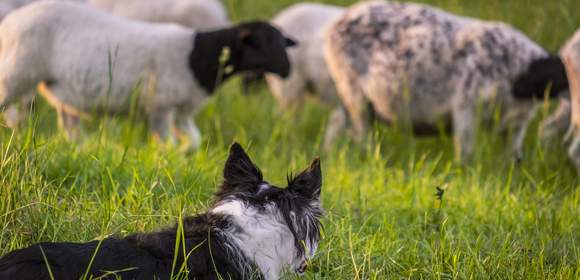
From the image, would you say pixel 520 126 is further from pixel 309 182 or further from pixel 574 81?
pixel 309 182

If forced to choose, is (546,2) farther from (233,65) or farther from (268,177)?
(268,177)

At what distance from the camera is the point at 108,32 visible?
7.01m

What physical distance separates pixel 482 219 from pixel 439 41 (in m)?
3.08

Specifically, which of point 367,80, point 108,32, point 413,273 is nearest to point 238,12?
point 367,80

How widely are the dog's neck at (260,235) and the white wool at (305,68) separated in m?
6.13

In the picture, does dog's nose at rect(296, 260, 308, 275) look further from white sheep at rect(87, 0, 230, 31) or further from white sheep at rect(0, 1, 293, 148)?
white sheep at rect(87, 0, 230, 31)

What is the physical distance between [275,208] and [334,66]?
5.13m

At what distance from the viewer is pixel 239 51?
7.31 m

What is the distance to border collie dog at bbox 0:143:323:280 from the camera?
3014 millimetres

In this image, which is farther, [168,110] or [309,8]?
[309,8]

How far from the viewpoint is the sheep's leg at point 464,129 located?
25.0 ft

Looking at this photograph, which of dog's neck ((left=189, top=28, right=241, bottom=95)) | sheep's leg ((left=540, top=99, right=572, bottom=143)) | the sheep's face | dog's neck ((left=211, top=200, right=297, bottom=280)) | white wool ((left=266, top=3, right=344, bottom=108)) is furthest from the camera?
white wool ((left=266, top=3, right=344, bottom=108))

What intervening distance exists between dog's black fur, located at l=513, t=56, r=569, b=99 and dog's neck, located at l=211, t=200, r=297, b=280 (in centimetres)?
468

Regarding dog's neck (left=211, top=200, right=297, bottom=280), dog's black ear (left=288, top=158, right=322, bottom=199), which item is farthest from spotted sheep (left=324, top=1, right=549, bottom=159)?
dog's neck (left=211, top=200, right=297, bottom=280)
